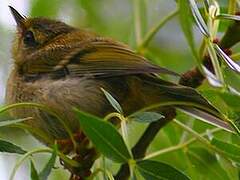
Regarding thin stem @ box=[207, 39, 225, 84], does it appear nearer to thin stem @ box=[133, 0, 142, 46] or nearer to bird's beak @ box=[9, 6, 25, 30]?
thin stem @ box=[133, 0, 142, 46]

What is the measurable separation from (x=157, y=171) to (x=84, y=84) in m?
1.32

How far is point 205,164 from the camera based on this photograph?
309 cm

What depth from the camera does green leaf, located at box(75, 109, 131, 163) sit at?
6.90ft

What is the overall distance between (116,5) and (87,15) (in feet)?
1.25

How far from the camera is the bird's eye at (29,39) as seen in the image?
4160 mm

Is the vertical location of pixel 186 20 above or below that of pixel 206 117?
above

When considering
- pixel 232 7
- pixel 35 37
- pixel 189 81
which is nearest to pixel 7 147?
pixel 189 81

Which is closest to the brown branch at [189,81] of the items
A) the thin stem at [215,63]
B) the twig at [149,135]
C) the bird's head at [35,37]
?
the twig at [149,135]

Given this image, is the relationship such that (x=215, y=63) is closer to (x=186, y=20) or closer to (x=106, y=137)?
(x=186, y=20)

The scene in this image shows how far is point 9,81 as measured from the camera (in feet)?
12.8

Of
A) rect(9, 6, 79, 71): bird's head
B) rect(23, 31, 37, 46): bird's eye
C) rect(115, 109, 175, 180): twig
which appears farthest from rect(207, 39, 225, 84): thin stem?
rect(23, 31, 37, 46): bird's eye

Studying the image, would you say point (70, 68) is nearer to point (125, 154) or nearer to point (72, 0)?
point (72, 0)

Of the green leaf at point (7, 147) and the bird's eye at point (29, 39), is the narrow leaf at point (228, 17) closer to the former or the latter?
the green leaf at point (7, 147)

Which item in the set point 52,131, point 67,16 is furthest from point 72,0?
point 52,131
